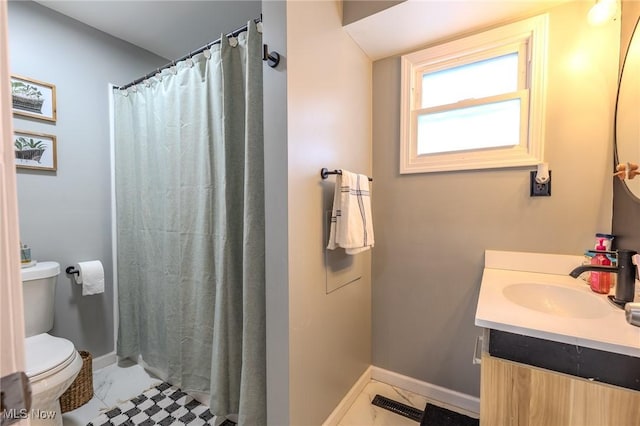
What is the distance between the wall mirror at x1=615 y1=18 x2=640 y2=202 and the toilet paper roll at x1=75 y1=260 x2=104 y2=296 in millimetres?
2947

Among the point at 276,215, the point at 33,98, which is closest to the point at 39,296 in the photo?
the point at 33,98

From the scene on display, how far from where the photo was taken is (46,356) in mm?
1318

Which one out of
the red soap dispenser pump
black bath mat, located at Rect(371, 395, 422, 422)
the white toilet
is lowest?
black bath mat, located at Rect(371, 395, 422, 422)

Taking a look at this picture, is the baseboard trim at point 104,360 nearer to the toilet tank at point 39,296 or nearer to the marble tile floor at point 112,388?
the marble tile floor at point 112,388

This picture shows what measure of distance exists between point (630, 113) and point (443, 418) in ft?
5.72

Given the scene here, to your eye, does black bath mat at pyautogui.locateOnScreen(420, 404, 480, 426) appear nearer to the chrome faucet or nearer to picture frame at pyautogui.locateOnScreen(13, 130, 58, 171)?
the chrome faucet

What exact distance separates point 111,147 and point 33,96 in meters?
0.48

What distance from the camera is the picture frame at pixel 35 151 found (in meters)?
1.64

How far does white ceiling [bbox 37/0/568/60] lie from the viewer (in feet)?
4.54

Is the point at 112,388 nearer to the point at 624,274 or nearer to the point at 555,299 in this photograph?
the point at 555,299

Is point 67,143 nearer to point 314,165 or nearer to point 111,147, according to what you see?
point 111,147

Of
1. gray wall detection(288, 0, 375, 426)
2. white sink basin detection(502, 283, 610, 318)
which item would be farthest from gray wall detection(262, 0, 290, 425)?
white sink basin detection(502, 283, 610, 318)

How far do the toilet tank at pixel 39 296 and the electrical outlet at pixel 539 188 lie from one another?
110 inches

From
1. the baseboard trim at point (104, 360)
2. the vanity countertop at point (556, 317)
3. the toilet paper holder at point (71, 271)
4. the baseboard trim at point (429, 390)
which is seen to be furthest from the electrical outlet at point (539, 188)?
the baseboard trim at point (104, 360)
